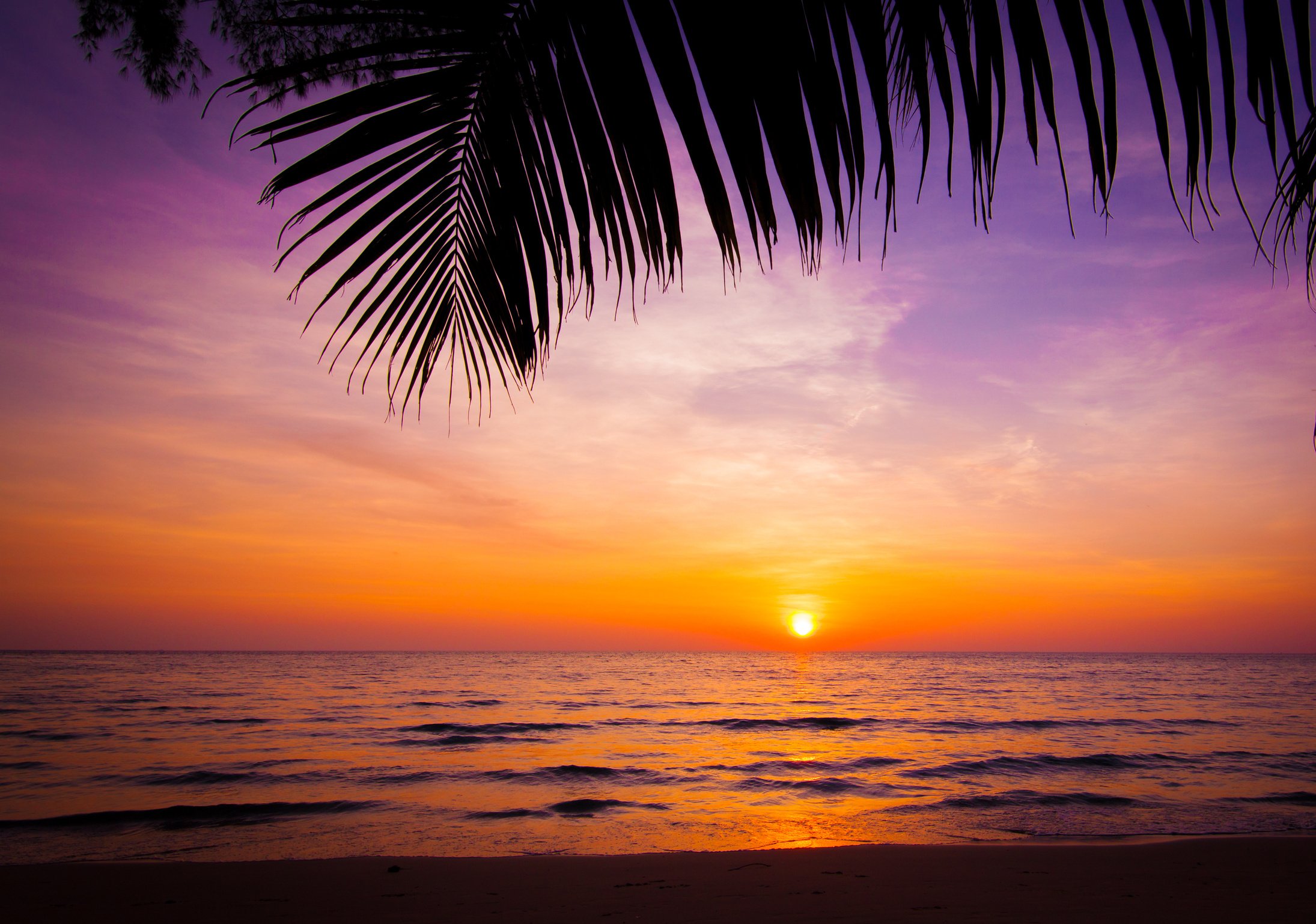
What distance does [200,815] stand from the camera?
9.34 meters

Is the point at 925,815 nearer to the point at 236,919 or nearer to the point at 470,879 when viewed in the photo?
the point at 470,879

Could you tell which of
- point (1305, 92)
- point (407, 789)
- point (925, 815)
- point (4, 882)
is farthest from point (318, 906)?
point (925, 815)

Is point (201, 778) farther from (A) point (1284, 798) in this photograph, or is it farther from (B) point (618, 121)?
(A) point (1284, 798)

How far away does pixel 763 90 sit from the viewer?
0.78 meters

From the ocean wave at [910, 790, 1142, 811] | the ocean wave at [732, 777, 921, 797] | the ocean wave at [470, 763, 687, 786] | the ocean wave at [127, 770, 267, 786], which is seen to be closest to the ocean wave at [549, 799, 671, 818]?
the ocean wave at [470, 763, 687, 786]

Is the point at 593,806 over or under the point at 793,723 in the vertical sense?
over

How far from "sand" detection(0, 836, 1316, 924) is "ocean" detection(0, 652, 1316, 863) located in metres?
0.99

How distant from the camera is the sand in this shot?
5336 millimetres

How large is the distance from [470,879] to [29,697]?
86.5 ft

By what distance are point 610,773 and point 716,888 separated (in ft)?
22.6

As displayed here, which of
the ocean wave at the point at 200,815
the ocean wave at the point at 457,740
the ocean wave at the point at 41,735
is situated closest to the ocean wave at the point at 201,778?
the ocean wave at the point at 200,815

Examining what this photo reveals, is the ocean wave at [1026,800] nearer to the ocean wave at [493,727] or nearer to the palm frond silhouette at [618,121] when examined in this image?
the ocean wave at [493,727]

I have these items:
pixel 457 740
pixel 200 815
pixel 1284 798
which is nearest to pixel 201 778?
pixel 200 815

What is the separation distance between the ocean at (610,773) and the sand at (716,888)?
38.8 inches
